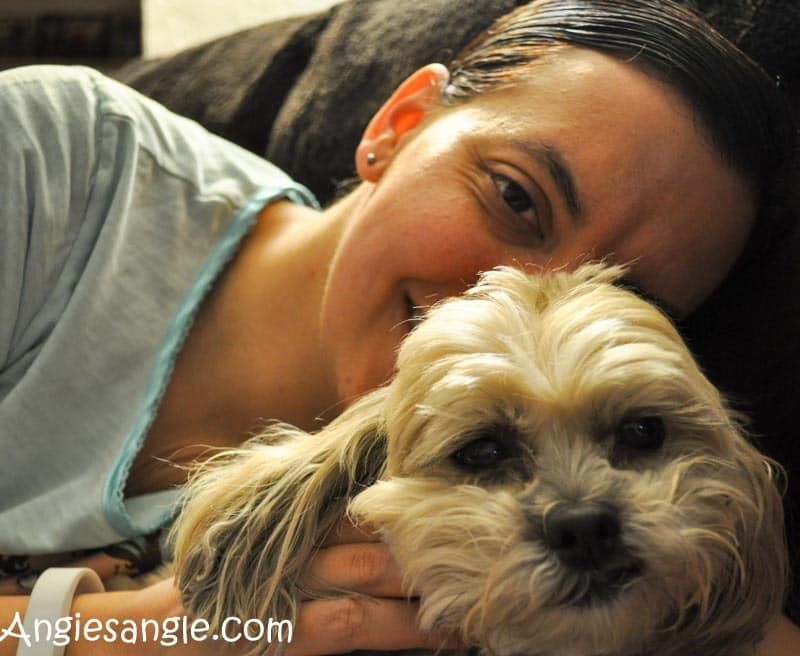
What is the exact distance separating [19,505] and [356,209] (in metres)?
0.69

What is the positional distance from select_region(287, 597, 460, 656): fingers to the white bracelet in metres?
0.36

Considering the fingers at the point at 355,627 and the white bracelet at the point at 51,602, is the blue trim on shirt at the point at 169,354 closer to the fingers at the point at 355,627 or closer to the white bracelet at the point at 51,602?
the white bracelet at the point at 51,602

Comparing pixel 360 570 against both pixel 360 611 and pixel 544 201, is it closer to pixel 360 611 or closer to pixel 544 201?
pixel 360 611

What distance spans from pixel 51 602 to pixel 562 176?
2.87ft

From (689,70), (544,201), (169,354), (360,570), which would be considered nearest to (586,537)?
(360,570)

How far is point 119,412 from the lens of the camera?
5.19 ft

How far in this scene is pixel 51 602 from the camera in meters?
1.33

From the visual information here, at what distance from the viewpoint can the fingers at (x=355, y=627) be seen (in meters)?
1.14

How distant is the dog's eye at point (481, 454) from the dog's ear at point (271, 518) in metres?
0.12

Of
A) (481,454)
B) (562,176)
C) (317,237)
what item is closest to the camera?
(481,454)

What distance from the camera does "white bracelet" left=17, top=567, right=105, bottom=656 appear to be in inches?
51.2

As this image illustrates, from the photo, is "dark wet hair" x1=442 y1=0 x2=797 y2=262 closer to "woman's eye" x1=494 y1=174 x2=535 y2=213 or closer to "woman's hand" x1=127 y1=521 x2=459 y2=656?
"woman's eye" x1=494 y1=174 x2=535 y2=213

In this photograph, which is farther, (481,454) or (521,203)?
(521,203)

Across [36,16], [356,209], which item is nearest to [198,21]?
[36,16]
